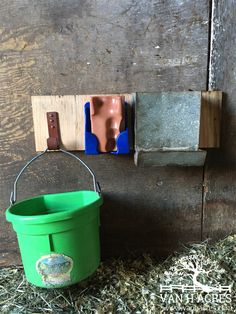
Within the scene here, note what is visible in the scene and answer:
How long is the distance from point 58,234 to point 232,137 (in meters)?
0.69

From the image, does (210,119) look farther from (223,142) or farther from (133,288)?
(133,288)

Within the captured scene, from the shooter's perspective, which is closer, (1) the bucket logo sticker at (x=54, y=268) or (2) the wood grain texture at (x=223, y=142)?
(1) the bucket logo sticker at (x=54, y=268)

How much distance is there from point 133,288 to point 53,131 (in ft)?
1.92

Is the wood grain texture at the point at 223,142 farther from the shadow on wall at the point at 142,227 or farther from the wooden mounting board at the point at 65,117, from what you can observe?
the wooden mounting board at the point at 65,117

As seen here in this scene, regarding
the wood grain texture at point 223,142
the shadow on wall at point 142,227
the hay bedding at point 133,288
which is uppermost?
the wood grain texture at point 223,142

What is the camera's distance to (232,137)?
1.21 meters

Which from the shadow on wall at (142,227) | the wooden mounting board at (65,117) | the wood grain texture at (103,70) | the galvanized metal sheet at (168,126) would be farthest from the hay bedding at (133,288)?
the wooden mounting board at (65,117)

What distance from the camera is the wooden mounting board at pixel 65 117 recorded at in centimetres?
114

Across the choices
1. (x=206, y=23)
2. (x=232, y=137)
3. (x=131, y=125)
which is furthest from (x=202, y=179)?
(x=206, y=23)

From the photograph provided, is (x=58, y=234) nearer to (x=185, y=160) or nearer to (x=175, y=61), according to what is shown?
(x=185, y=160)

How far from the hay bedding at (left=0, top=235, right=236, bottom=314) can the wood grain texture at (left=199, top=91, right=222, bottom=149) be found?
1.27 feet

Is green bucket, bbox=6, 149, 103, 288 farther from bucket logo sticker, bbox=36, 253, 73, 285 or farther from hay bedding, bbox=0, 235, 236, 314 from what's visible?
hay bedding, bbox=0, 235, 236, 314

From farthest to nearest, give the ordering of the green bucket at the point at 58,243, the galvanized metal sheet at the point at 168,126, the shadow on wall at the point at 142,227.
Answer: the shadow on wall at the point at 142,227 < the galvanized metal sheet at the point at 168,126 < the green bucket at the point at 58,243

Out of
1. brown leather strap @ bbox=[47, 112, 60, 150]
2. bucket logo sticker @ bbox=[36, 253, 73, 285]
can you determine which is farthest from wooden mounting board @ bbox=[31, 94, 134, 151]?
bucket logo sticker @ bbox=[36, 253, 73, 285]
